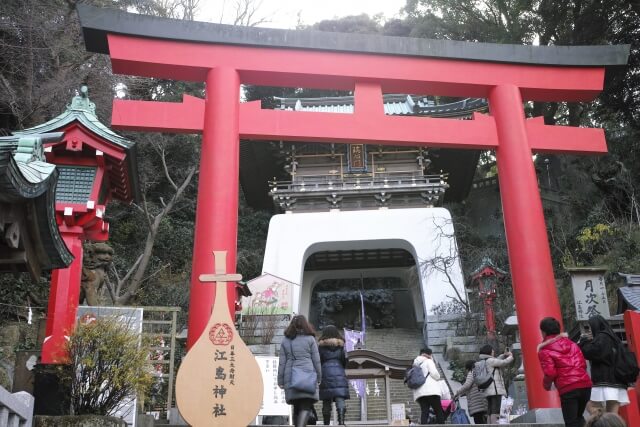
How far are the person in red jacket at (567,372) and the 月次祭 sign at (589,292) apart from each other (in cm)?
427

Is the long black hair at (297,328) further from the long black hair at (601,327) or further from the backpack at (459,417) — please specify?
the backpack at (459,417)

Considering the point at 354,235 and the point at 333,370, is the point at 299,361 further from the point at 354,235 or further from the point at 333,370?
the point at 354,235

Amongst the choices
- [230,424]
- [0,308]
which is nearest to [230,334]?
[230,424]

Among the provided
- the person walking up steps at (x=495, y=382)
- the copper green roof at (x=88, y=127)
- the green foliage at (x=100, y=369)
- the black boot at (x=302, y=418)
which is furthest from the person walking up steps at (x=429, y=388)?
the copper green roof at (x=88, y=127)

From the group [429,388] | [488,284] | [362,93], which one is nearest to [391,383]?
[488,284]

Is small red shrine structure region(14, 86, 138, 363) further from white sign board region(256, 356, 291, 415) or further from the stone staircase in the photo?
the stone staircase

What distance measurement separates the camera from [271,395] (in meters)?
7.90

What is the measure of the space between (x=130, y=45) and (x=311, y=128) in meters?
2.37

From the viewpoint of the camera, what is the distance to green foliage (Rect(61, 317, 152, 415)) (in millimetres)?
5164

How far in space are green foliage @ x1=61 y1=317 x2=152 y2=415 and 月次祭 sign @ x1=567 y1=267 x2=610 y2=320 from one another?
6.46 m

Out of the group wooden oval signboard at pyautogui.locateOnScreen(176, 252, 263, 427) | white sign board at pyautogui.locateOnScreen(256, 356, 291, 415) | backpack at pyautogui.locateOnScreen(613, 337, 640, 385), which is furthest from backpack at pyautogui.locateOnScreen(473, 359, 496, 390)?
wooden oval signboard at pyautogui.locateOnScreen(176, 252, 263, 427)

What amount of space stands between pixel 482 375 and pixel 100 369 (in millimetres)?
4281

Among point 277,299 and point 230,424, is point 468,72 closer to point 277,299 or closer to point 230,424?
point 230,424

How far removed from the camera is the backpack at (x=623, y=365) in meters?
5.04
